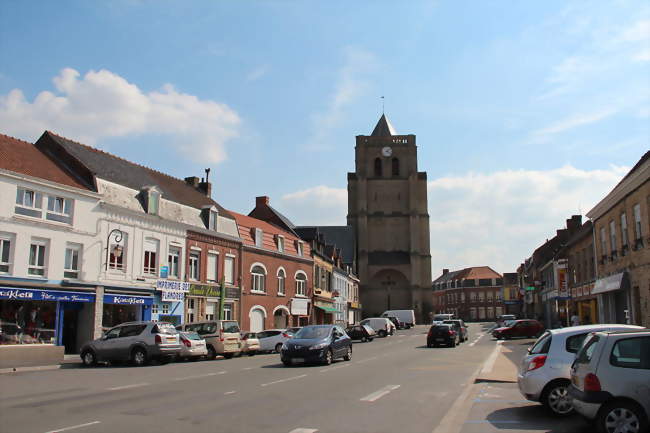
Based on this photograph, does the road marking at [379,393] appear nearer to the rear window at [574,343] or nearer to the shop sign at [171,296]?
the rear window at [574,343]

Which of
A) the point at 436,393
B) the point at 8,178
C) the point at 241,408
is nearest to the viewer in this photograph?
the point at 241,408

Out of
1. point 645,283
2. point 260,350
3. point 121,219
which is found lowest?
point 260,350

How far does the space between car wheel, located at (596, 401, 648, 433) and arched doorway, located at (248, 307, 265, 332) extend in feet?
107

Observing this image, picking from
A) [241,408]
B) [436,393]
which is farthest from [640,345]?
[241,408]

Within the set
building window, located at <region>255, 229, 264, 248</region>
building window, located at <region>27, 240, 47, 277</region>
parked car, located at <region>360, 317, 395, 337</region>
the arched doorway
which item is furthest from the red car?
building window, located at <region>27, 240, 47, 277</region>

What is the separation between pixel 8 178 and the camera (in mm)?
22984

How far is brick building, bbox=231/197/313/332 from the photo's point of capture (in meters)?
39.1

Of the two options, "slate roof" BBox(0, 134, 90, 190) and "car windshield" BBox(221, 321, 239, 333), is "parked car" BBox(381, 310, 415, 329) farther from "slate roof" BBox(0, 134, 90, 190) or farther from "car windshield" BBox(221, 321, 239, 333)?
"slate roof" BBox(0, 134, 90, 190)

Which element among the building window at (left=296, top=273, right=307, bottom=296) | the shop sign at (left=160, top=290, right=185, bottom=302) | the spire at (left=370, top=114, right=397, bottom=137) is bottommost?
the shop sign at (left=160, top=290, right=185, bottom=302)

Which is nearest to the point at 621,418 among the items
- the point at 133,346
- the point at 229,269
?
the point at 133,346

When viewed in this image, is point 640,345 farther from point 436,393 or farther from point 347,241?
point 347,241

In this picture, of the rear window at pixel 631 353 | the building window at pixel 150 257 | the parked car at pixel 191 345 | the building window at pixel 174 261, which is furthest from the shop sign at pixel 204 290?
the rear window at pixel 631 353

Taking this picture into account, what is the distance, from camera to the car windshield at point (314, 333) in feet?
68.9

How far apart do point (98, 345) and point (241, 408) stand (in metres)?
13.2
